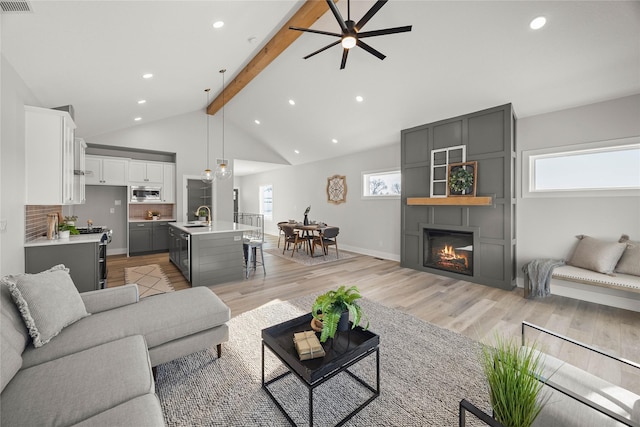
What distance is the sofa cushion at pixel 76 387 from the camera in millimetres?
1032

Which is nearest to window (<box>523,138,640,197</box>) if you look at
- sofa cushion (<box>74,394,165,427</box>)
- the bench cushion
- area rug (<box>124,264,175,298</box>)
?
the bench cushion

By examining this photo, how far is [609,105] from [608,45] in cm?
100

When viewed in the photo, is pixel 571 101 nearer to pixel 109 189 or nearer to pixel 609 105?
pixel 609 105

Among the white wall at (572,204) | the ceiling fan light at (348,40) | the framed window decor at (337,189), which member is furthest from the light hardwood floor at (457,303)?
the ceiling fan light at (348,40)

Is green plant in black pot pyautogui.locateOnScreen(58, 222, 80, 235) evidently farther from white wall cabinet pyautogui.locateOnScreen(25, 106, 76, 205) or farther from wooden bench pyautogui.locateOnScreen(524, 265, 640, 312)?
wooden bench pyautogui.locateOnScreen(524, 265, 640, 312)

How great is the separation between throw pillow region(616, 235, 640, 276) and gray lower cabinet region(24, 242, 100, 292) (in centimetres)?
638

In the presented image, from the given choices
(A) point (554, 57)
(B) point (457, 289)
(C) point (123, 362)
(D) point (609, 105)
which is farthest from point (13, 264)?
(D) point (609, 105)

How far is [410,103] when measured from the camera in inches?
176

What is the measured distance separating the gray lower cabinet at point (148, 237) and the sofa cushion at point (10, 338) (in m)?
5.38

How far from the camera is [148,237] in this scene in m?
6.50

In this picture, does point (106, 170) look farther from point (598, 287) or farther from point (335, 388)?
point (598, 287)

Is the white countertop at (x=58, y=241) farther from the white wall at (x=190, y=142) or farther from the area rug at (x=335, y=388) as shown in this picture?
the white wall at (x=190, y=142)

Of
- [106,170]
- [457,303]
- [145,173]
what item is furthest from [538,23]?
[106,170]

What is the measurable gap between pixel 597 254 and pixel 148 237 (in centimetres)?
848
